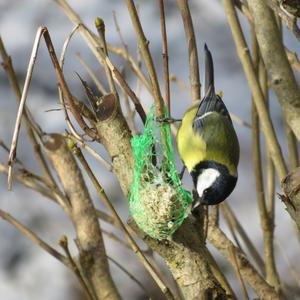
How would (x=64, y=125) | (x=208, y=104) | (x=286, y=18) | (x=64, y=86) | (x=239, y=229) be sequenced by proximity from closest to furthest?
(x=64, y=86)
(x=286, y=18)
(x=239, y=229)
(x=208, y=104)
(x=64, y=125)

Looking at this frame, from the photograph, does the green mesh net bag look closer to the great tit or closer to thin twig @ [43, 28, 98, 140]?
thin twig @ [43, 28, 98, 140]

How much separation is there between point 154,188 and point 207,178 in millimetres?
689

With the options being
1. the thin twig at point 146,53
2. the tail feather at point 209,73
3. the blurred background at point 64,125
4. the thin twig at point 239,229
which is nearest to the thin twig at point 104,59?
the thin twig at point 146,53

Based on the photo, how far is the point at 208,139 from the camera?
95.3 inches

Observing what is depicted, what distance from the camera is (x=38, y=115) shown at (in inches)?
150

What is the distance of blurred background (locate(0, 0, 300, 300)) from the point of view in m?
3.06

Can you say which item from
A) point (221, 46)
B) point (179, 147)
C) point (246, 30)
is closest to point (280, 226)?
point (179, 147)

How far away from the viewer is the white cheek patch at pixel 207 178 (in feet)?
6.96

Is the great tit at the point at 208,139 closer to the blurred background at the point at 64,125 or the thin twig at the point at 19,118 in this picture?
the blurred background at the point at 64,125

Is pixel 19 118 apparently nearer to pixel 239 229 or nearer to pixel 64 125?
pixel 239 229

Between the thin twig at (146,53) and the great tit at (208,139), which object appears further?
the great tit at (208,139)

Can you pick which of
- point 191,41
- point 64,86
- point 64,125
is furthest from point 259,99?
point 64,125

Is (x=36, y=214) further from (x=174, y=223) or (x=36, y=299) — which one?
(x=174, y=223)

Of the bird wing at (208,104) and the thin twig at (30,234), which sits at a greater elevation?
the bird wing at (208,104)
